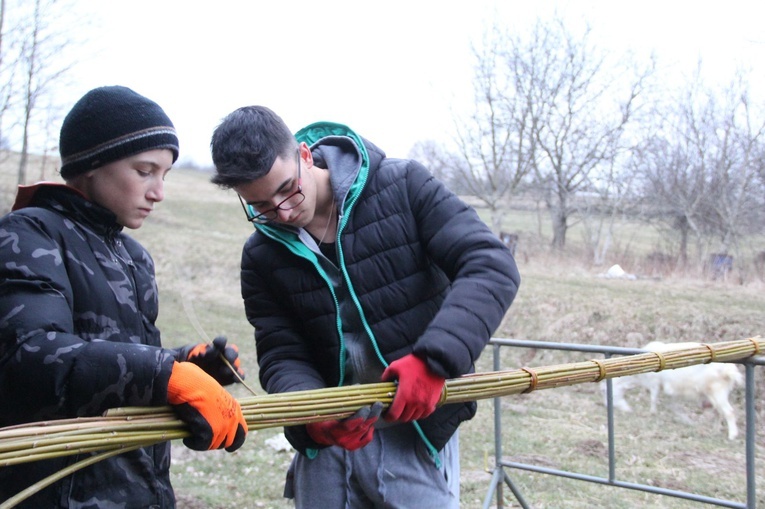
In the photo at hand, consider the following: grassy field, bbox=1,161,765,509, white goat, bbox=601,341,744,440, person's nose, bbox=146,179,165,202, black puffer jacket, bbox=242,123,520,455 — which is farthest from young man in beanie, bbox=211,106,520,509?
white goat, bbox=601,341,744,440

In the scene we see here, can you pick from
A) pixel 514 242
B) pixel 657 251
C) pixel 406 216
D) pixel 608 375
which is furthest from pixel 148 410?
pixel 514 242

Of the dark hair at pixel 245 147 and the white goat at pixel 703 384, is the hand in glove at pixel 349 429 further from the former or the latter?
the white goat at pixel 703 384

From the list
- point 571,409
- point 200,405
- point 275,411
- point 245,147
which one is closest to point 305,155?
point 245,147

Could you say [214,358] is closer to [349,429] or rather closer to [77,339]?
[349,429]

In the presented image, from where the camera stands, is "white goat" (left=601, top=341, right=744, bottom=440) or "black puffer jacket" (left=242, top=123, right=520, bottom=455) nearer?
"black puffer jacket" (left=242, top=123, right=520, bottom=455)

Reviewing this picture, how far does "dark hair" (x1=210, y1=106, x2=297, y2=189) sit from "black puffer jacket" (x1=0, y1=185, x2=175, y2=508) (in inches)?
12.3

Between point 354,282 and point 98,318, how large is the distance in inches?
27.3

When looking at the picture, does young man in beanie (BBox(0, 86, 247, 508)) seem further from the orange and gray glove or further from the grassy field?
the grassy field

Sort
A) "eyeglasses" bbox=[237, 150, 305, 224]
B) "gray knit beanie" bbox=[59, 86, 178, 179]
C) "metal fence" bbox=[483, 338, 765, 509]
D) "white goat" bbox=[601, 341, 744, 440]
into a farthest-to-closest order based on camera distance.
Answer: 1. "white goat" bbox=[601, 341, 744, 440]
2. "metal fence" bbox=[483, 338, 765, 509]
3. "eyeglasses" bbox=[237, 150, 305, 224]
4. "gray knit beanie" bbox=[59, 86, 178, 179]

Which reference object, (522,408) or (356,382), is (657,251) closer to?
(522,408)

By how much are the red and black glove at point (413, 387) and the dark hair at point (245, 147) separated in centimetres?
62

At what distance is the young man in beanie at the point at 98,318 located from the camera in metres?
1.31

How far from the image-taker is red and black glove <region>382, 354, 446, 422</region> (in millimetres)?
1681

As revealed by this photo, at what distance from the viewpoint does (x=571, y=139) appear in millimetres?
18641
